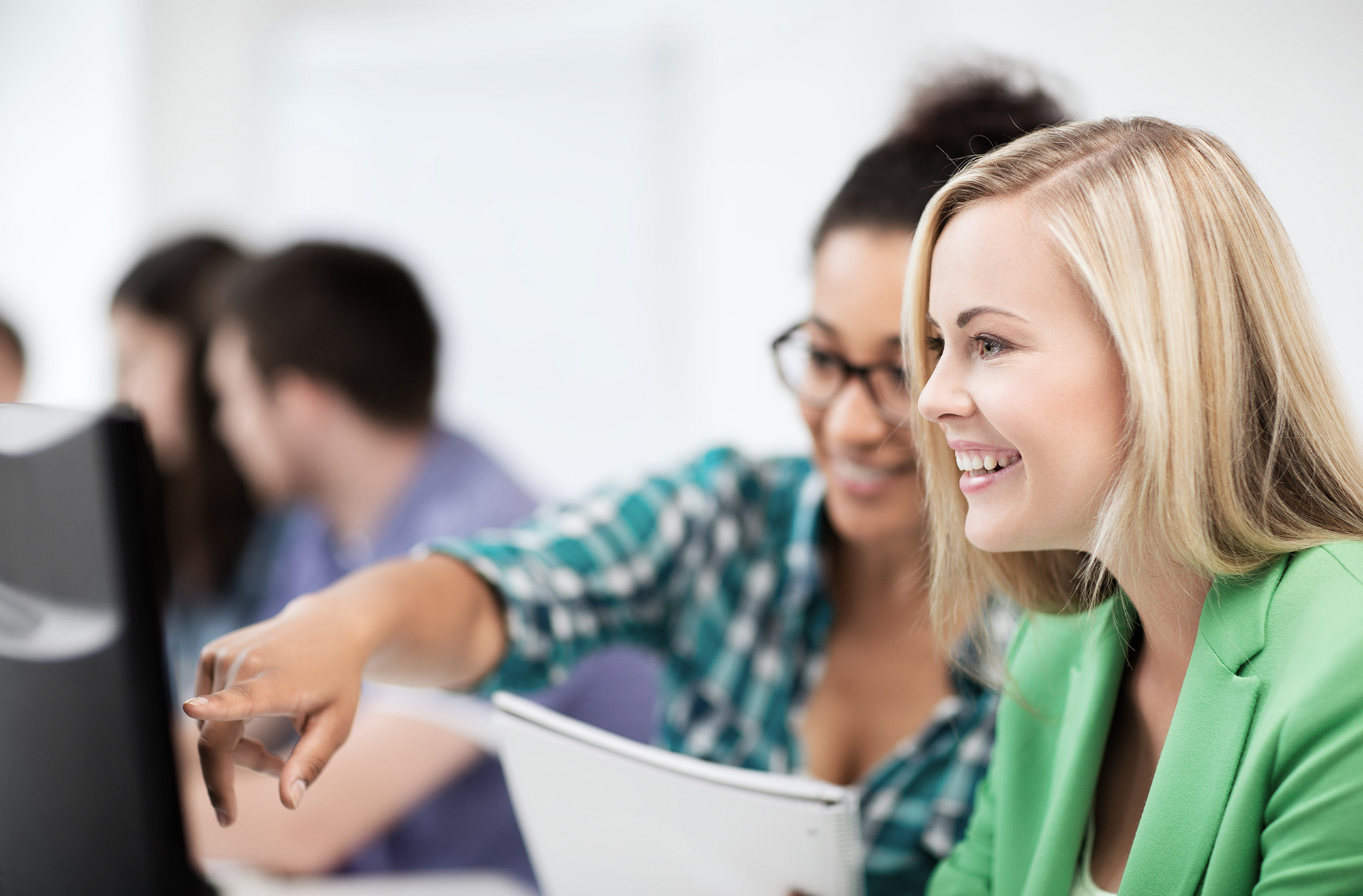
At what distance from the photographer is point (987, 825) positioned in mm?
846

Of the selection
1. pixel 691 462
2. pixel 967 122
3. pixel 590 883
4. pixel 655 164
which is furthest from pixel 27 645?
pixel 655 164

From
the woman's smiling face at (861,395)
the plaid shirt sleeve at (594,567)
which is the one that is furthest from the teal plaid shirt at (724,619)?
the woman's smiling face at (861,395)

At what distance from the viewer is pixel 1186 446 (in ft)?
1.92

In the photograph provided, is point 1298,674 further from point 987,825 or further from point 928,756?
point 928,756

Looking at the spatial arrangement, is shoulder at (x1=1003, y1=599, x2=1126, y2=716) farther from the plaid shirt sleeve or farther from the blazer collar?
the plaid shirt sleeve

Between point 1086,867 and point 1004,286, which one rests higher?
point 1004,286

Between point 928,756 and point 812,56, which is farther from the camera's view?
point 812,56

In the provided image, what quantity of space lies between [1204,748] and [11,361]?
2.32m

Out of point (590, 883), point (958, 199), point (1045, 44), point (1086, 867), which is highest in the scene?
point (1045, 44)

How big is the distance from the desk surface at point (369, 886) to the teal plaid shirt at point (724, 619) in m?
0.27

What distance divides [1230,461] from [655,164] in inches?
116

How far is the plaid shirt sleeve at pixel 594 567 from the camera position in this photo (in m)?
0.97

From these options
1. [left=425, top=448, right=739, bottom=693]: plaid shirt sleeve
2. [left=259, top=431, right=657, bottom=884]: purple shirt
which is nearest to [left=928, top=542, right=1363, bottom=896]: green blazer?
[left=425, top=448, right=739, bottom=693]: plaid shirt sleeve

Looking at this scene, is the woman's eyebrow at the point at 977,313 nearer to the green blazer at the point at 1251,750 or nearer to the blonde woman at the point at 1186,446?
the blonde woman at the point at 1186,446
